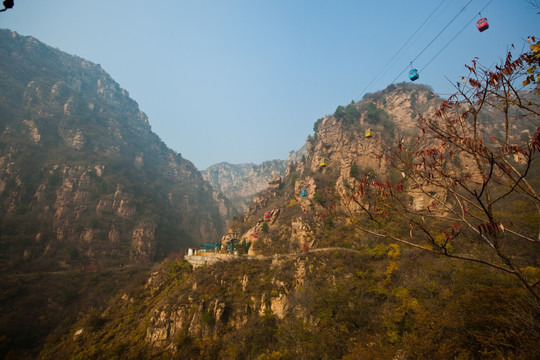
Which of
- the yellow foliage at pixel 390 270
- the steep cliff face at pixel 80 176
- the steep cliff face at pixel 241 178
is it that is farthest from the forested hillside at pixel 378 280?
the steep cliff face at pixel 241 178

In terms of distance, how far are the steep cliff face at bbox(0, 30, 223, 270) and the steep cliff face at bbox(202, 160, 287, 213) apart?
82.0ft

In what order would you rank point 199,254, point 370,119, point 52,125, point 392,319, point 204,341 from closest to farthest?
point 392,319, point 204,341, point 199,254, point 370,119, point 52,125

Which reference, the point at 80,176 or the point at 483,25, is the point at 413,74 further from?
the point at 80,176

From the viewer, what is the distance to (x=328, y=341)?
16766 mm

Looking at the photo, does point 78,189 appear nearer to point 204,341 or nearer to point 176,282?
point 176,282

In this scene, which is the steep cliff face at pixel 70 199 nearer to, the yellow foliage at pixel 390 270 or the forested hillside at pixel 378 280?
the forested hillside at pixel 378 280

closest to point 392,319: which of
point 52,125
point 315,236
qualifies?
point 315,236

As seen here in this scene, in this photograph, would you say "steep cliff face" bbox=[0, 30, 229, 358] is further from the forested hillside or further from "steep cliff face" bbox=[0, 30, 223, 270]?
the forested hillside

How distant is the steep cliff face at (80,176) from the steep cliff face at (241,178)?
82.0ft

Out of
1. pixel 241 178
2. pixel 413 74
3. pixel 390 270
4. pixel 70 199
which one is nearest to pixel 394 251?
pixel 390 270

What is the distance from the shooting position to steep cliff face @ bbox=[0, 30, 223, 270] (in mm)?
56188

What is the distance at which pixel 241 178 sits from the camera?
557 ft

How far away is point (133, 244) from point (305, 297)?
58795 mm

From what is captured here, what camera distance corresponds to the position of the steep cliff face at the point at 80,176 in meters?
56.2
